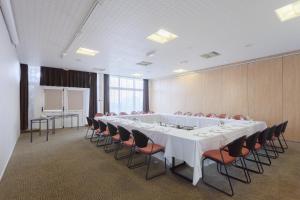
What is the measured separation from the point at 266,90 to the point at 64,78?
966cm

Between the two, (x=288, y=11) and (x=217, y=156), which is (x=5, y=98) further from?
(x=288, y=11)

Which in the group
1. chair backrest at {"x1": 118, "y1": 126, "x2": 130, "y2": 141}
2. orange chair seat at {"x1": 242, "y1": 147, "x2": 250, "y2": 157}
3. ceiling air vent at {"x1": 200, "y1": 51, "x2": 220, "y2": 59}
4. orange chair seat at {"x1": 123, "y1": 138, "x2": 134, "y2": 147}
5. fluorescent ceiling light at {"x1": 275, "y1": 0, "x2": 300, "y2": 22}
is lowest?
orange chair seat at {"x1": 123, "y1": 138, "x2": 134, "y2": 147}

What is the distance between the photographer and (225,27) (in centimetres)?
374

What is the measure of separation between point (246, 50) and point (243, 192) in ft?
15.3

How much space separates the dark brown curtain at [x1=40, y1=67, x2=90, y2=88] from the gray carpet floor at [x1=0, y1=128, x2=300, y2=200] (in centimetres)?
509

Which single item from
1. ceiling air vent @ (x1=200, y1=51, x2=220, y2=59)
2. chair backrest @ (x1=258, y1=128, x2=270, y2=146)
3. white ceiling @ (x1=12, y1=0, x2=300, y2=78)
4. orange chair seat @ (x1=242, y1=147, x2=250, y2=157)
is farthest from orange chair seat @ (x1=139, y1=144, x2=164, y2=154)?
ceiling air vent @ (x1=200, y1=51, x2=220, y2=59)

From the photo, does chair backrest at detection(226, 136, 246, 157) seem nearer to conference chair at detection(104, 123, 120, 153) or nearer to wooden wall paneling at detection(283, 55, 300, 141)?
conference chair at detection(104, 123, 120, 153)

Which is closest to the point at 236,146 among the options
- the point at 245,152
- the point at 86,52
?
the point at 245,152

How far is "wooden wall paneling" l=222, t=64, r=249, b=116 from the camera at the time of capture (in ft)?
22.4

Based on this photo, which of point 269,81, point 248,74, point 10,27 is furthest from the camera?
point 248,74

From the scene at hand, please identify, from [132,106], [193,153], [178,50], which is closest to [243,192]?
[193,153]

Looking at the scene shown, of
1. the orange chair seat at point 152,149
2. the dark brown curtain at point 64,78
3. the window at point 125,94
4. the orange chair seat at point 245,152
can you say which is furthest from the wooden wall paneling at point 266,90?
the dark brown curtain at point 64,78

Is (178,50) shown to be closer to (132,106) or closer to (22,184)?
(22,184)

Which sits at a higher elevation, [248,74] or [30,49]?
[30,49]
